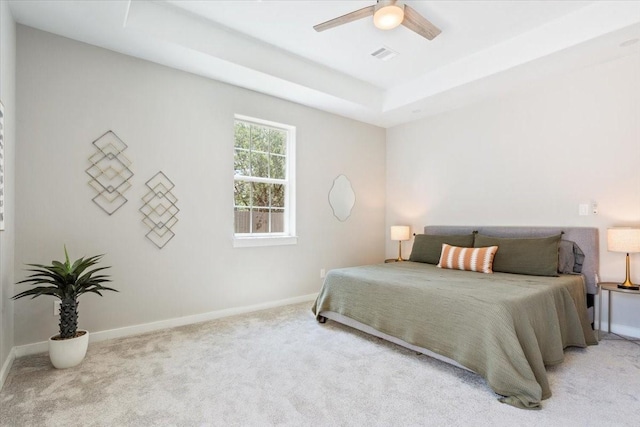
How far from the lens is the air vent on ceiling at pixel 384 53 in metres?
3.39

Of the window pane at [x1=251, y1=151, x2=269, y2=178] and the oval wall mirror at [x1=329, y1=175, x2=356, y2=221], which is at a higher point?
the window pane at [x1=251, y1=151, x2=269, y2=178]

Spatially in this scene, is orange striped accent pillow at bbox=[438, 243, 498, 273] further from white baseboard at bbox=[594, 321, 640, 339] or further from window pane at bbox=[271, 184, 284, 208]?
window pane at bbox=[271, 184, 284, 208]

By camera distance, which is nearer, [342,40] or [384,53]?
[342,40]

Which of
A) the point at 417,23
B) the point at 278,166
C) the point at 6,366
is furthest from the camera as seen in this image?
the point at 278,166

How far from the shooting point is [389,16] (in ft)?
7.78

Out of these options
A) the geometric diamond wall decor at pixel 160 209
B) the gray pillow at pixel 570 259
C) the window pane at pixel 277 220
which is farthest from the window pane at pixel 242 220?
the gray pillow at pixel 570 259

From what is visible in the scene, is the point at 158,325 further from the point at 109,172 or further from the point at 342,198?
the point at 342,198

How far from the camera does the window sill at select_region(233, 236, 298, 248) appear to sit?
377cm

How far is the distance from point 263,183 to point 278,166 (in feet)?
1.04

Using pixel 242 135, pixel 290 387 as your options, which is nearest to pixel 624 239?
pixel 290 387

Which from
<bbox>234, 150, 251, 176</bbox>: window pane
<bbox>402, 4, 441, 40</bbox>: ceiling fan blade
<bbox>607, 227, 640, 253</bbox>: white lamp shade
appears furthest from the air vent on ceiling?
<bbox>607, 227, 640, 253</bbox>: white lamp shade

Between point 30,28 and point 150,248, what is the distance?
2006 mm

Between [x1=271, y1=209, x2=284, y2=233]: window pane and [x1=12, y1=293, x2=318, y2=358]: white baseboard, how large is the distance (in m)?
0.88

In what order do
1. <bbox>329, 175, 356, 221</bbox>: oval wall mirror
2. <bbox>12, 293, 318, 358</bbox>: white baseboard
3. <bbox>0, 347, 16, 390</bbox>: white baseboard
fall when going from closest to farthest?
<bbox>0, 347, 16, 390</bbox>: white baseboard < <bbox>12, 293, 318, 358</bbox>: white baseboard < <bbox>329, 175, 356, 221</bbox>: oval wall mirror
